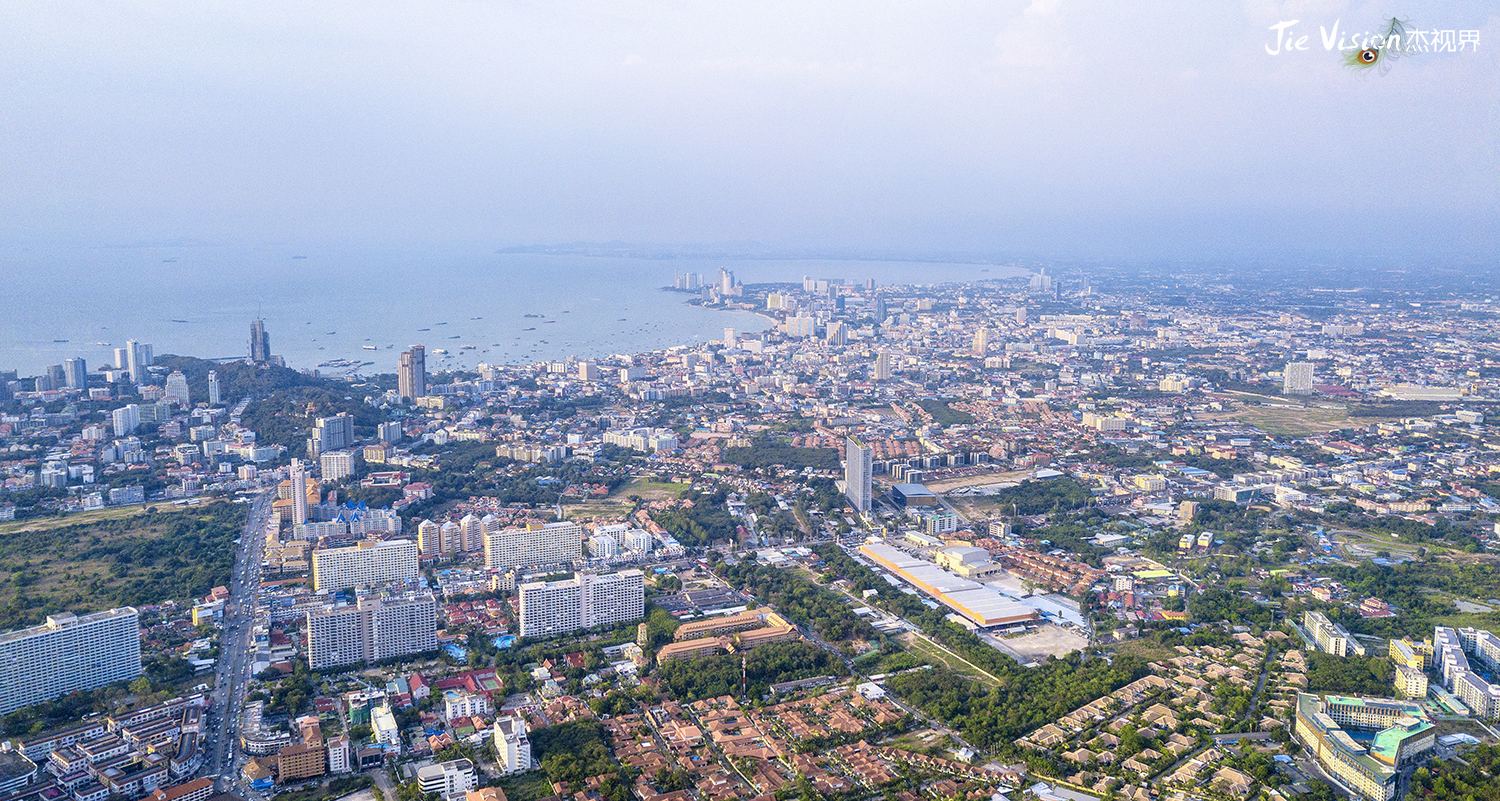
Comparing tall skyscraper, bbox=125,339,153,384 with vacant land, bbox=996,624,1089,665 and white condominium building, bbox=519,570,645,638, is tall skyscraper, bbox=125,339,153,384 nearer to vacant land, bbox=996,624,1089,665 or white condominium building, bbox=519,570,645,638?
white condominium building, bbox=519,570,645,638

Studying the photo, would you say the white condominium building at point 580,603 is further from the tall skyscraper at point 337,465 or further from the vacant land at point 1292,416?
the vacant land at point 1292,416

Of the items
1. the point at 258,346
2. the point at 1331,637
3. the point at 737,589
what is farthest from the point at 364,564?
the point at 258,346

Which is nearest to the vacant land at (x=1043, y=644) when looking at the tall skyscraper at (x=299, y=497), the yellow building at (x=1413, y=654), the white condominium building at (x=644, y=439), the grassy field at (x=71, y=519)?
the yellow building at (x=1413, y=654)

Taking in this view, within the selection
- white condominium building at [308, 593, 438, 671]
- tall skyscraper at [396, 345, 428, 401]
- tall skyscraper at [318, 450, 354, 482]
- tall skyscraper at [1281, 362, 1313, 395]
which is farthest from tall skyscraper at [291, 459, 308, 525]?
tall skyscraper at [1281, 362, 1313, 395]

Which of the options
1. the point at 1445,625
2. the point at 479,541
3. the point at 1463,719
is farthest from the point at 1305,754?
the point at 479,541

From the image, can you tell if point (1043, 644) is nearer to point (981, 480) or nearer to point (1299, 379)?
point (981, 480)

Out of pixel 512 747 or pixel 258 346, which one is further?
pixel 258 346

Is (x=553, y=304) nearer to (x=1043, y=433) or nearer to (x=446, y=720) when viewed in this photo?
(x=1043, y=433)
